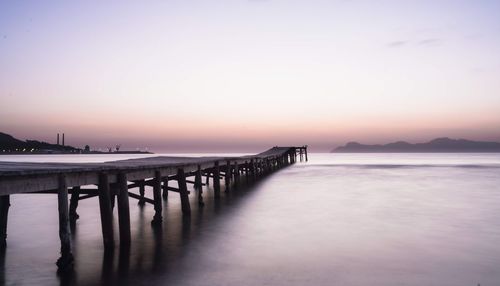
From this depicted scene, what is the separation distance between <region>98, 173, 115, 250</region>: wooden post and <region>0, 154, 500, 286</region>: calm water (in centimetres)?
26

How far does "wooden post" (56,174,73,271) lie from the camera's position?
7.27 meters

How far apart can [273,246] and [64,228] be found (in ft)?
14.7

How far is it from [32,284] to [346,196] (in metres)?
17.0

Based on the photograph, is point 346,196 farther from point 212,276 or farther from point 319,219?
point 212,276

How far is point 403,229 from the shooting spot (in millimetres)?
12008

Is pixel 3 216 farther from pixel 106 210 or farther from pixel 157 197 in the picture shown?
pixel 157 197

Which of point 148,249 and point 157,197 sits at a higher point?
point 157,197

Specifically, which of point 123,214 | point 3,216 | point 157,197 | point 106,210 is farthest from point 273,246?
point 3,216

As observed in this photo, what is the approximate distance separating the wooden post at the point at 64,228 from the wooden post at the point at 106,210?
1135 mm

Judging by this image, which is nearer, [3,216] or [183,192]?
[3,216]

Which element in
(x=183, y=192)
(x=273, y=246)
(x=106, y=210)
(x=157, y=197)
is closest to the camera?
(x=106, y=210)

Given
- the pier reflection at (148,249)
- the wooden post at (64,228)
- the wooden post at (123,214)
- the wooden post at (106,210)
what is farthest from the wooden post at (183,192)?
the wooden post at (64,228)

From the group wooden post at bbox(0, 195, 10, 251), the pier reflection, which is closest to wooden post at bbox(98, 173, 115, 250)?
the pier reflection

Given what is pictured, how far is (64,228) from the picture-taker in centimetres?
727
